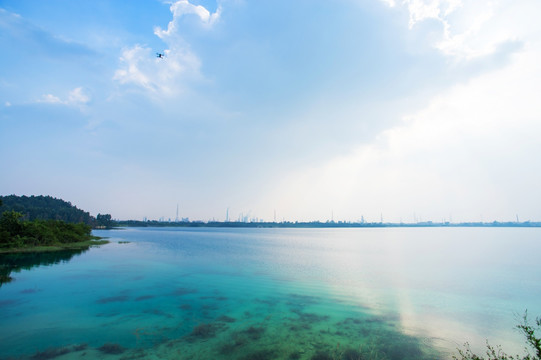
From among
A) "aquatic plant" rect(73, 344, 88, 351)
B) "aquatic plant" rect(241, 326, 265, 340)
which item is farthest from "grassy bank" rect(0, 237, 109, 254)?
"aquatic plant" rect(241, 326, 265, 340)

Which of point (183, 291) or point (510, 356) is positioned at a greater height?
point (510, 356)

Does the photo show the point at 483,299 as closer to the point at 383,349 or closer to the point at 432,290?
the point at 432,290

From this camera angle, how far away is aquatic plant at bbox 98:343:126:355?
1300 cm

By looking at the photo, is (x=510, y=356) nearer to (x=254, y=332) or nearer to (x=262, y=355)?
(x=262, y=355)

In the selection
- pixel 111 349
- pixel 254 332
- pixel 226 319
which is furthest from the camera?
pixel 226 319

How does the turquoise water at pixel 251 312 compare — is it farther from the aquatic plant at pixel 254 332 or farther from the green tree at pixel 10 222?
the green tree at pixel 10 222

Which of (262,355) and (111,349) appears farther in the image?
(111,349)

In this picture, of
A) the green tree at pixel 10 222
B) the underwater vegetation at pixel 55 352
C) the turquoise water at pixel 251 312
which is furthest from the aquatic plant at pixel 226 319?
the green tree at pixel 10 222

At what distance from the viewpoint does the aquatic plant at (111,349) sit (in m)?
13.0

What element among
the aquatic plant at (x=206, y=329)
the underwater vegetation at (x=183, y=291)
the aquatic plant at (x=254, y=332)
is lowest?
the underwater vegetation at (x=183, y=291)

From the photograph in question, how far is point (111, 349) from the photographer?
524 inches

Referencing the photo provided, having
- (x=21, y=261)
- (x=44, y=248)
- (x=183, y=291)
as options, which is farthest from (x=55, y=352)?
(x=44, y=248)

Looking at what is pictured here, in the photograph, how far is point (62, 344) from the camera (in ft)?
44.7

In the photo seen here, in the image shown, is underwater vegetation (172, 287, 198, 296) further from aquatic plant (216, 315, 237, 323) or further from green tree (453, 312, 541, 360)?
green tree (453, 312, 541, 360)
